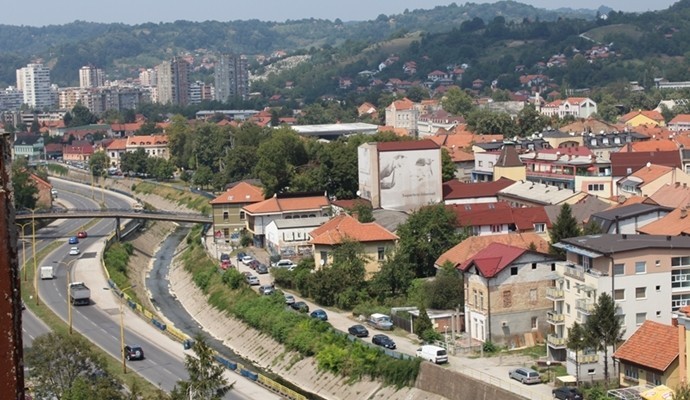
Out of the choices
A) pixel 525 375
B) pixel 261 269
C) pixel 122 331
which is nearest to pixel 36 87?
pixel 261 269

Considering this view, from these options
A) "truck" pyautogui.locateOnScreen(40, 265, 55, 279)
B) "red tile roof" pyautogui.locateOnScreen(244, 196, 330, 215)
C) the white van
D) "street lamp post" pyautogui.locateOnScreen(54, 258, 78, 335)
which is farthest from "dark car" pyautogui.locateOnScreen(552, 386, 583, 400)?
"truck" pyautogui.locateOnScreen(40, 265, 55, 279)

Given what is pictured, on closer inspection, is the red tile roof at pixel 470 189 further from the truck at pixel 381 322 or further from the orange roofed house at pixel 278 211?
the truck at pixel 381 322

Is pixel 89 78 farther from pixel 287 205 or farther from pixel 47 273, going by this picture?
pixel 47 273

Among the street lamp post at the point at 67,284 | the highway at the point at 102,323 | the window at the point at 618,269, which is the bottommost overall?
the highway at the point at 102,323

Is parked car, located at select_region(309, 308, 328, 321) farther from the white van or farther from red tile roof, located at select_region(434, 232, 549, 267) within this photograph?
the white van

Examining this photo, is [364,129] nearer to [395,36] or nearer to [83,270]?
[83,270]

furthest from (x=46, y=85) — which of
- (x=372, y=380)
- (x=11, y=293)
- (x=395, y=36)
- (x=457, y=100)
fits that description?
(x=11, y=293)

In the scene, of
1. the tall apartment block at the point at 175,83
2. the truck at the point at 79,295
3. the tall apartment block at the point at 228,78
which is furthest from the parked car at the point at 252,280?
the tall apartment block at the point at 175,83
